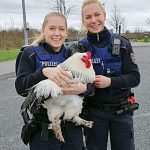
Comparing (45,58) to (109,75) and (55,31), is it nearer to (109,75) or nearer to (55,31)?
(55,31)

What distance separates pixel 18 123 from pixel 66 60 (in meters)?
3.40

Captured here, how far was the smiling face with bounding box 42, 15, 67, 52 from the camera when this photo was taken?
112 inches

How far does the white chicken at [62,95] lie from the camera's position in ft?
8.59

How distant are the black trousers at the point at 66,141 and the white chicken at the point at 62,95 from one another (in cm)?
11

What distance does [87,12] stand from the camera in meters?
3.04

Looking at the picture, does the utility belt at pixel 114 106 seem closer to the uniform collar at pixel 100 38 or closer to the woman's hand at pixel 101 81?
the woman's hand at pixel 101 81

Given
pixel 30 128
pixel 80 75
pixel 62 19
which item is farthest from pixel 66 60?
pixel 30 128

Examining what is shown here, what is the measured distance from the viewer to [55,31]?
2.85m

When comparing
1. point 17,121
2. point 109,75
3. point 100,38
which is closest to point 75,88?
point 109,75

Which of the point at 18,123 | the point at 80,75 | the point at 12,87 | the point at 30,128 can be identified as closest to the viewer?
the point at 80,75

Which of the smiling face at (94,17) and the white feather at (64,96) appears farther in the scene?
the smiling face at (94,17)

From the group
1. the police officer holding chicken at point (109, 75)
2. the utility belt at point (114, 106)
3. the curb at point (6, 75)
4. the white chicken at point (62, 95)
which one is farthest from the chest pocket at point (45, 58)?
the curb at point (6, 75)

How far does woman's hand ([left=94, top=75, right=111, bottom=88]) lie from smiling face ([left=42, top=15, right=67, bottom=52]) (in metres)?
0.42

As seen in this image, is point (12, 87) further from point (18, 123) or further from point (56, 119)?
point (56, 119)
